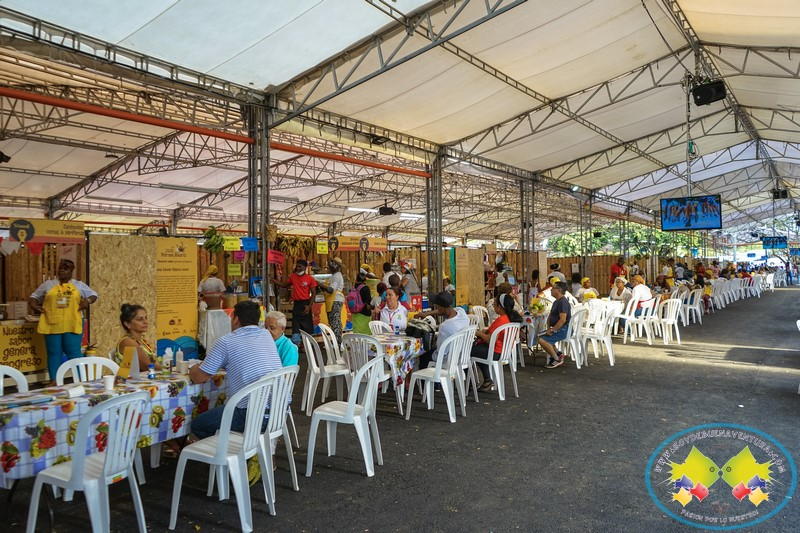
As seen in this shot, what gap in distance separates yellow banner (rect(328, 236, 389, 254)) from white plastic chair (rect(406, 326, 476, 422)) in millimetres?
6105

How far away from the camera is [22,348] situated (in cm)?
670

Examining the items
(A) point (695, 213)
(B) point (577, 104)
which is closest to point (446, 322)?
(A) point (695, 213)

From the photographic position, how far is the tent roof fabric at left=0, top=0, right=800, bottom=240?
5750 millimetres

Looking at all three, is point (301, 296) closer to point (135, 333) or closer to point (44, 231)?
point (44, 231)

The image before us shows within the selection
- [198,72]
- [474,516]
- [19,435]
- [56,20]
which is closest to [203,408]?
[19,435]

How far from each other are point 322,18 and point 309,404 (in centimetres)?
409

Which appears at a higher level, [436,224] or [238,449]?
[436,224]

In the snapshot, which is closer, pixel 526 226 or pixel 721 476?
pixel 721 476

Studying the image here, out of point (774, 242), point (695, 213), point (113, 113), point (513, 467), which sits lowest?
point (513, 467)

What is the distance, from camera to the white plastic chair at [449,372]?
478 cm

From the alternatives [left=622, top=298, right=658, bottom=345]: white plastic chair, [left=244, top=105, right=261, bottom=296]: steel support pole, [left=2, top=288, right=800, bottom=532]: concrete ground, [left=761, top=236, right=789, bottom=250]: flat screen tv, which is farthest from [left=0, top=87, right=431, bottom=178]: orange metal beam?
[left=761, top=236, right=789, bottom=250]: flat screen tv

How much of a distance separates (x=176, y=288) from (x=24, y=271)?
12.4 ft

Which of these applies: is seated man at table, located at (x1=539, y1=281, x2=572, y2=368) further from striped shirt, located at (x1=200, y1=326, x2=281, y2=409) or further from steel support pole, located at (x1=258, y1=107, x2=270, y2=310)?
striped shirt, located at (x1=200, y1=326, x2=281, y2=409)

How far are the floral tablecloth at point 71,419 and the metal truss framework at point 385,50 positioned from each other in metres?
4.48
